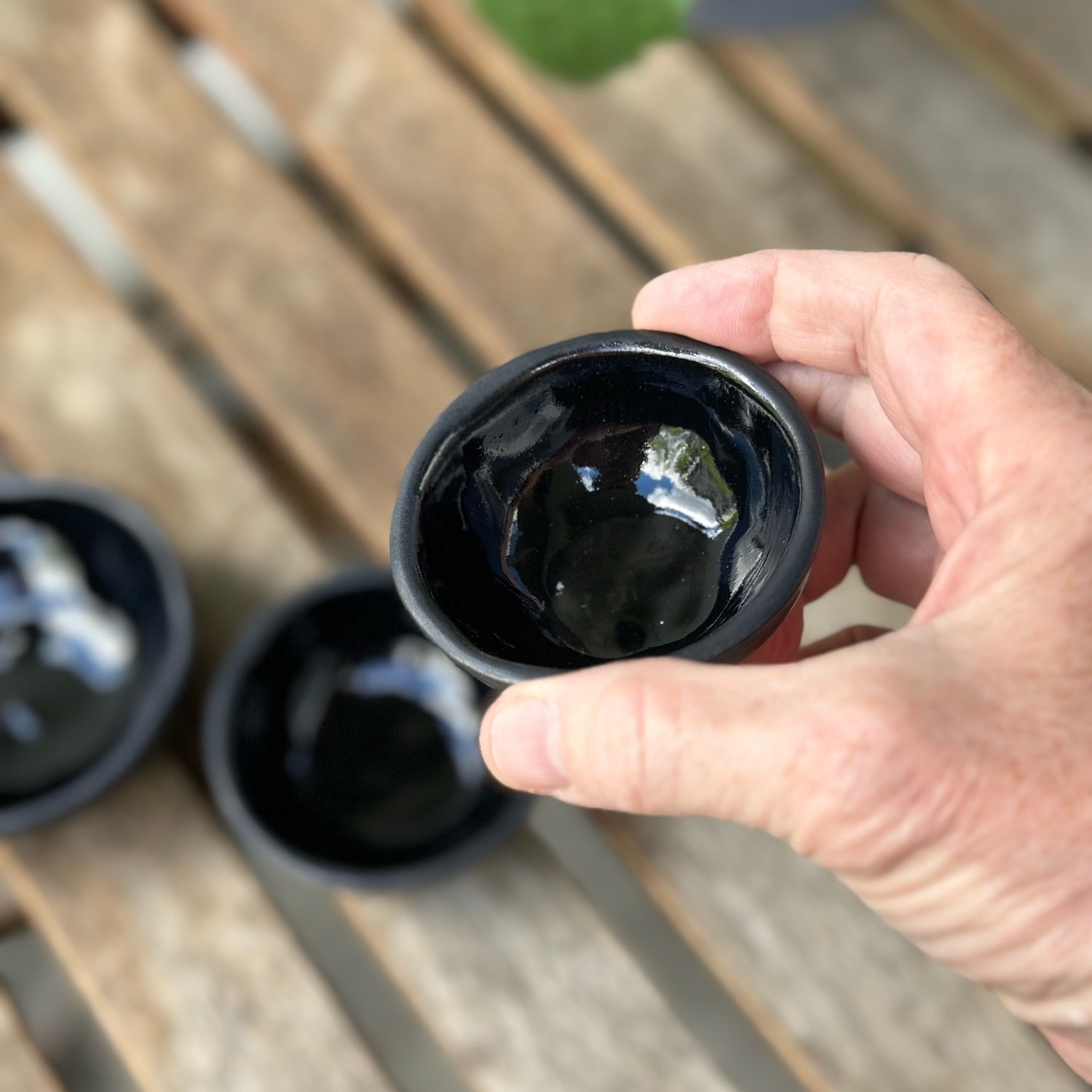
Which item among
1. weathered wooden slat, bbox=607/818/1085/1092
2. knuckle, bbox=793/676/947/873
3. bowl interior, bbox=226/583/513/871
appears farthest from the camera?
bowl interior, bbox=226/583/513/871

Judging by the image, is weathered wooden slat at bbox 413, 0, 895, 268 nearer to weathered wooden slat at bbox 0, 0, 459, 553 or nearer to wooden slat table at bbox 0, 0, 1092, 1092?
wooden slat table at bbox 0, 0, 1092, 1092

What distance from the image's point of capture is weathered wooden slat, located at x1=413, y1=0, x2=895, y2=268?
81 cm

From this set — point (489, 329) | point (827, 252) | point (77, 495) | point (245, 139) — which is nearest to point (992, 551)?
point (827, 252)

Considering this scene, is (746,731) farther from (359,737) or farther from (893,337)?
(359,737)

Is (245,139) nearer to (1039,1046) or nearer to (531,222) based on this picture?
(531,222)

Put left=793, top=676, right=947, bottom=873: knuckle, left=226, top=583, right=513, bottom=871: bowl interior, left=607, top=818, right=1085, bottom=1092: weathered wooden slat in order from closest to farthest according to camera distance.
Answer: left=793, top=676, right=947, bottom=873: knuckle, left=607, top=818, right=1085, bottom=1092: weathered wooden slat, left=226, top=583, right=513, bottom=871: bowl interior

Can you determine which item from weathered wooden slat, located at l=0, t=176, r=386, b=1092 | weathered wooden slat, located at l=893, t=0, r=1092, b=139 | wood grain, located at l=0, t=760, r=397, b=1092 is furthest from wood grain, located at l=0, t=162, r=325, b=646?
weathered wooden slat, located at l=893, t=0, r=1092, b=139

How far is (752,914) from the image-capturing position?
671mm

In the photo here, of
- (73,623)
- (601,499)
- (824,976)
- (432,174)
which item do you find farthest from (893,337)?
(73,623)

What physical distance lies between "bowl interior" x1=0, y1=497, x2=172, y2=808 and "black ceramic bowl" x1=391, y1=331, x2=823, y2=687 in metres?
0.37

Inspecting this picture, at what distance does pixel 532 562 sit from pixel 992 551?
0.19 metres

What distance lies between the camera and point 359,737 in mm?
807

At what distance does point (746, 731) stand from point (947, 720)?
0.07 metres

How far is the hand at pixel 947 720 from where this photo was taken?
390 mm
